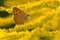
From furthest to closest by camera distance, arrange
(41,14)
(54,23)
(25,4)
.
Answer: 1. (25,4)
2. (41,14)
3. (54,23)

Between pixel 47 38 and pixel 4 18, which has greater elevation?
pixel 4 18

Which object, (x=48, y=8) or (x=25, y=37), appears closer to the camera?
(x=25, y=37)

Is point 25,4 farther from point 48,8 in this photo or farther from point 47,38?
point 47,38

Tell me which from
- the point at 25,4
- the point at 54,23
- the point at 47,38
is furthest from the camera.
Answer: the point at 25,4

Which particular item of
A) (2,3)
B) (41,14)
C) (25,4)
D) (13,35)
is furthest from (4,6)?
(13,35)

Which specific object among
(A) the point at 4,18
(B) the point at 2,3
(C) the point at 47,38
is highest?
(B) the point at 2,3

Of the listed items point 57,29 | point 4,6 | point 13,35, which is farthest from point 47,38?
point 4,6

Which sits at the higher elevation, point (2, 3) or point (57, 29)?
point (2, 3)

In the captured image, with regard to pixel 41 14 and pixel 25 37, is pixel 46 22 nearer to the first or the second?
pixel 41 14

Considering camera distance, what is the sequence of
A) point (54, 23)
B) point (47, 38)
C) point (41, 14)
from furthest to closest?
1. point (41, 14)
2. point (54, 23)
3. point (47, 38)
